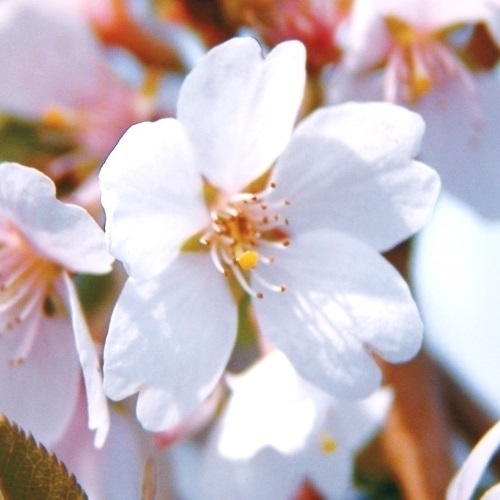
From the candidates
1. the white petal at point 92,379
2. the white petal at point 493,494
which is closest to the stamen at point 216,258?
the white petal at point 92,379

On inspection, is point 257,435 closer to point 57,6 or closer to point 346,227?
point 346,227

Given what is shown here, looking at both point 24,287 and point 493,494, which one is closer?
point 493,494

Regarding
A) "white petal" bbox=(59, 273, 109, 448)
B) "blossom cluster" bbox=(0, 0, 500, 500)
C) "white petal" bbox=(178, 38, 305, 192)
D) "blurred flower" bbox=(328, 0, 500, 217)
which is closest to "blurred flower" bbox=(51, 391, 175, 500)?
"blossom cluster" bbox=(0, 0, 500, 500)

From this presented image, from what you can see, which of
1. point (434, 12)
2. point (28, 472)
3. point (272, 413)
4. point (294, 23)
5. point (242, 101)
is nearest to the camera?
point (28, 472)

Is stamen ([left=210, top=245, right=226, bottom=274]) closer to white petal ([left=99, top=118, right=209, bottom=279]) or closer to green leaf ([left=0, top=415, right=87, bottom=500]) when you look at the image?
white petal ([left=99, top=118, right=209, bottom=279])

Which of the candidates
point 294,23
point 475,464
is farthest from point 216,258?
point 294,23

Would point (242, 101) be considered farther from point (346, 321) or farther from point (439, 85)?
point (439, 85)

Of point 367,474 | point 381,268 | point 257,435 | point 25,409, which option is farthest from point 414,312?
point 367,474

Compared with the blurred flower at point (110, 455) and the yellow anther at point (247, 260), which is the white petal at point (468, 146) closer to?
the yellow anther at point (247, 260)
